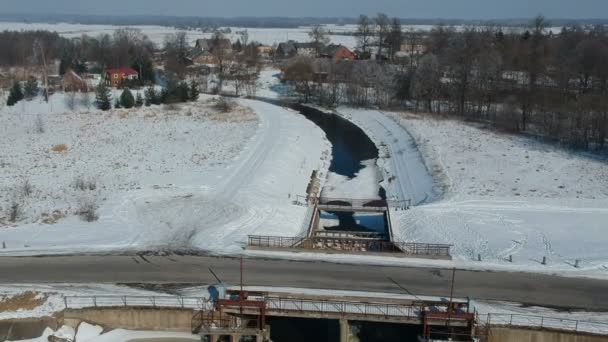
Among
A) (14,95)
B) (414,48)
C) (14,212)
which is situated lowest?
(14,212)

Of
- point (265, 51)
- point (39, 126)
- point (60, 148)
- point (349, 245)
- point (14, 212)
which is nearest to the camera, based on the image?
point (349, 245)

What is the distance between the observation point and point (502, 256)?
2247 cm

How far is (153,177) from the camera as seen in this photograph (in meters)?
31.9

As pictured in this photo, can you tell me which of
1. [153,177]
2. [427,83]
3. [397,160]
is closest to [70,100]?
[153,177]

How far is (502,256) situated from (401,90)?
38825 mm

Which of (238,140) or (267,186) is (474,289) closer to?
(267,186)

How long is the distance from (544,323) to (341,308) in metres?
6.16

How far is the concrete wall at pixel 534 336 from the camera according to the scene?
16984 millimetres

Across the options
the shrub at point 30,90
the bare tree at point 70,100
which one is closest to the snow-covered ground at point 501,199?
the bare tree at point 70,100

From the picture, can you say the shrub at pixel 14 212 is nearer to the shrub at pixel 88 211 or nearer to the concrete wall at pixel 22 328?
the shrub at pixel 88 211

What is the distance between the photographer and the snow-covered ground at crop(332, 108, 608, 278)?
2294cm

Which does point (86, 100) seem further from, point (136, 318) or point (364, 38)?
point (364, 38)

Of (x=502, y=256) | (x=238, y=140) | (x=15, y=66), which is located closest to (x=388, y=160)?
(x=238, y=140)

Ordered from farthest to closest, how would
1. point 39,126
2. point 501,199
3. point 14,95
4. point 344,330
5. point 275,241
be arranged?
point 14,95 → point 39,126 → point 501,199 → point 275,241 → point 344,330
